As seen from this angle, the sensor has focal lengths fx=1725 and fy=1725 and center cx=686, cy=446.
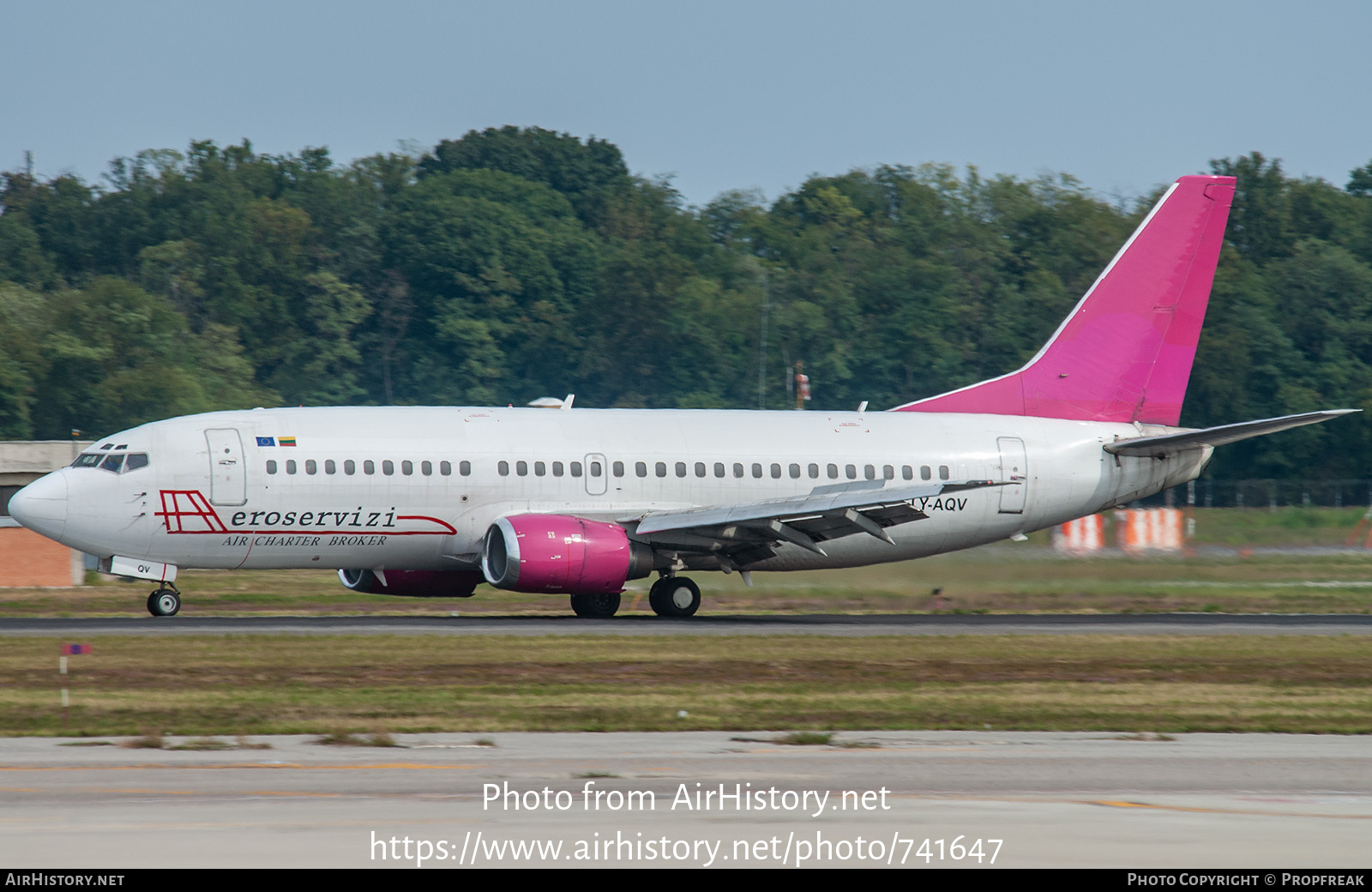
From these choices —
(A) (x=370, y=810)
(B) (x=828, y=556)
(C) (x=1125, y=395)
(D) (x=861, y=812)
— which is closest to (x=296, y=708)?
(A) (x=370, y=810)

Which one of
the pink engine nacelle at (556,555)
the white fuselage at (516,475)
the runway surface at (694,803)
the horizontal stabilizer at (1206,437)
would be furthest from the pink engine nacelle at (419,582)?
the runway surface at (694,803)

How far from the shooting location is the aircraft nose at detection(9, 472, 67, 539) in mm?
31109

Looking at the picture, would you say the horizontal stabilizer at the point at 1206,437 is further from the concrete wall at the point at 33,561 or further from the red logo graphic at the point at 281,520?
the concrete wall at the point at 33,561

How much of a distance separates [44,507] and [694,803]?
855 inches

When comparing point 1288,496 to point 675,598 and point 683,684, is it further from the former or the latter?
point 683,684

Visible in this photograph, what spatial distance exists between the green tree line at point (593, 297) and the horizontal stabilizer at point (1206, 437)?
47.7m

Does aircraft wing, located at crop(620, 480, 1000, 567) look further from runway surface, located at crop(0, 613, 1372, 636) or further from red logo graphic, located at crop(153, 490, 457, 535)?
red logo graphic, located at crop(153, 490, 457, 535)

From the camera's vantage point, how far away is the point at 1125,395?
39.5 meters

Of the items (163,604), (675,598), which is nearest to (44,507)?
(163,604)

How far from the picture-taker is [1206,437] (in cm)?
3572

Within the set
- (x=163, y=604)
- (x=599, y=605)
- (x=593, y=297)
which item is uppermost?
(x=593, y=297)

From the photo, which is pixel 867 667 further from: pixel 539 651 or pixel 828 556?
pixel 828 556

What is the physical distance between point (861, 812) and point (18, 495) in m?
23.1

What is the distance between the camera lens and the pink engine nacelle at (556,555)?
103ft
